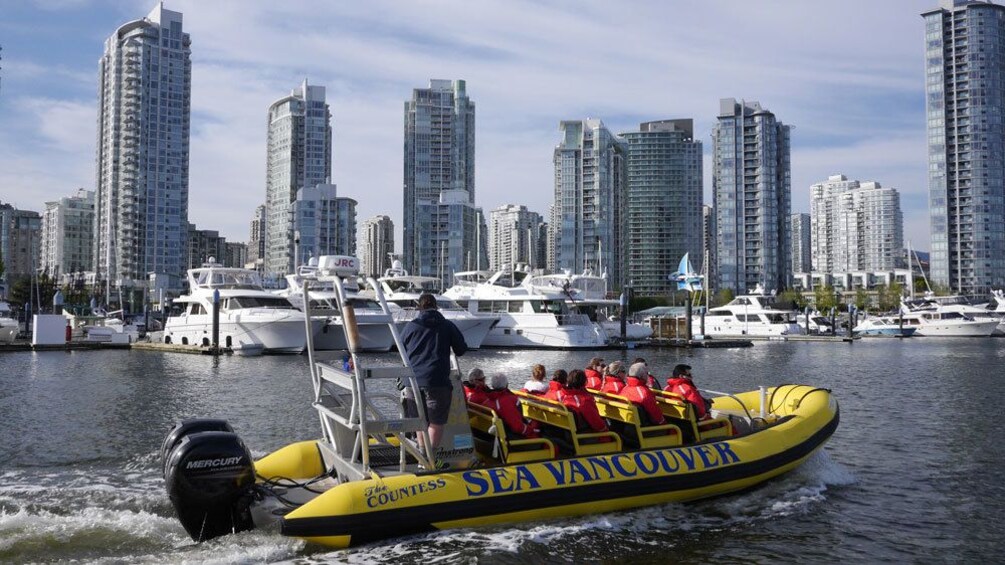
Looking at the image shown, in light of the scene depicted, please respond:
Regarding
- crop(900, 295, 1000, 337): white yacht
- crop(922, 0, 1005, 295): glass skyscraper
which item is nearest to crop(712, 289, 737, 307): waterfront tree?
crop(922, 0, 1005, 295): glass skyscraper

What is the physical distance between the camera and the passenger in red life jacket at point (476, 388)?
9.73 meters

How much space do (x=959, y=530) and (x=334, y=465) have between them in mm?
7614

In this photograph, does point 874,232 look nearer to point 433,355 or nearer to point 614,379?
point 614,379

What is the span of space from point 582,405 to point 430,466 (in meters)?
2.32

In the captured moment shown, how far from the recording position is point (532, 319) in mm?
47719

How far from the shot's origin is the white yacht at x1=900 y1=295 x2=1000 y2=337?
68312 millimetres

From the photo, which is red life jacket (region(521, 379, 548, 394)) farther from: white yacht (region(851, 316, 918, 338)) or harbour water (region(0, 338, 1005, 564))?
white yacht (region(851, 316, 918, 338))

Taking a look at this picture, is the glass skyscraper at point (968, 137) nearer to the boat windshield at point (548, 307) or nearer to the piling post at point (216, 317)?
the boat windshield at point (548, 307)

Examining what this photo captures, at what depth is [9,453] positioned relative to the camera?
1387 cm

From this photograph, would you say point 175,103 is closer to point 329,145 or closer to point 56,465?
point 329,145

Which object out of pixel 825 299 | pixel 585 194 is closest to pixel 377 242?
pixel 585 194

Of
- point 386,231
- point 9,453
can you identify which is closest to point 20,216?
point 386,231

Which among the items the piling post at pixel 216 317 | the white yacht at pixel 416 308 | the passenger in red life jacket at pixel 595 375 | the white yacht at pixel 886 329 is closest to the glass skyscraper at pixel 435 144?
the white yacht at pixel 886 329

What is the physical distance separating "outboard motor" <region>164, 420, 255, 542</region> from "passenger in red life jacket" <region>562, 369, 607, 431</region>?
3.96m
